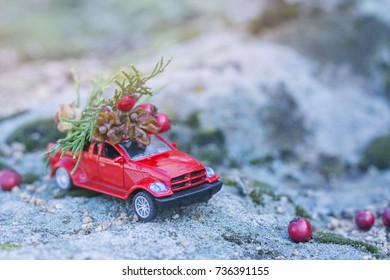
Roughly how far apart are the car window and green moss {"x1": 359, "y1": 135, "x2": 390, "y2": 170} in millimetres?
8020

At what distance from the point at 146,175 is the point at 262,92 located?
7987 millimetres

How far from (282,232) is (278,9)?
1203 cm

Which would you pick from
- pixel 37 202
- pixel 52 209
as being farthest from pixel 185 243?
pixel 37 202

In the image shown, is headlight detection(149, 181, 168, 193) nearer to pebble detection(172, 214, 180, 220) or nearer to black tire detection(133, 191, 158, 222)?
black tire detection(133, 191, 158, 222)

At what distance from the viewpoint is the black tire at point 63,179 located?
11.6 m

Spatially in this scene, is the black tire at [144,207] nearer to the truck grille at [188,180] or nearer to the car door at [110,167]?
the truck grille at [188,180]

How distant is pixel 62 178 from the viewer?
38.5 ft

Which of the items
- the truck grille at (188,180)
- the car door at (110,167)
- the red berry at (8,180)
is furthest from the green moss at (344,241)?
the red berry at (8,180)

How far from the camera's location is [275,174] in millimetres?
14781

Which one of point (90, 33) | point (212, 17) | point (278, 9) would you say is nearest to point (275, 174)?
point (278, 9)

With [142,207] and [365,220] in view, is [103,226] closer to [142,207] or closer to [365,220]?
[142,207]

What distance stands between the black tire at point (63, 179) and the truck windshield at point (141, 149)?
5.71ft

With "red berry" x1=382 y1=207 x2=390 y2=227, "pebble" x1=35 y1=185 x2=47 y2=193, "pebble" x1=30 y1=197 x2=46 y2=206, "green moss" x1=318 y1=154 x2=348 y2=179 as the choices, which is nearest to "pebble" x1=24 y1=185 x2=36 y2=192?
"pebble" x1=35 y1=185 x2=47 y2=193

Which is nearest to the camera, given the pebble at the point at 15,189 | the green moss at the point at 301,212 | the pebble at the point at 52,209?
the pebble at the point at 52,209
